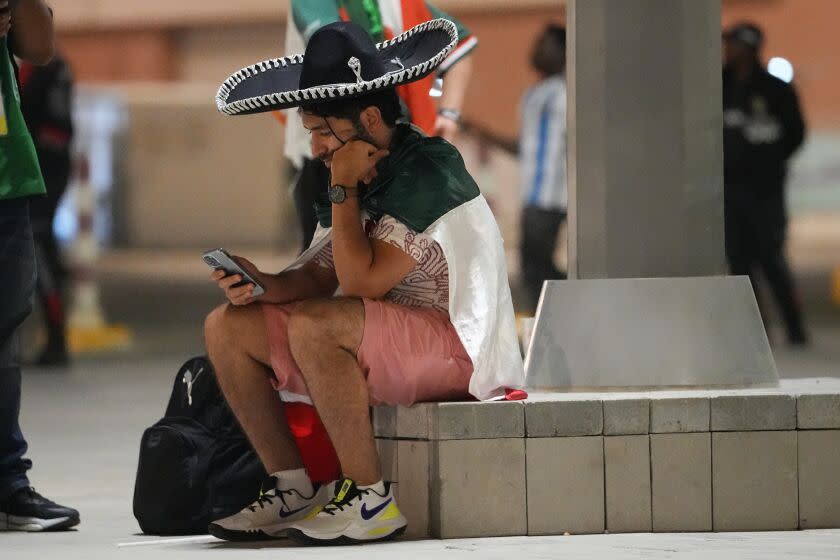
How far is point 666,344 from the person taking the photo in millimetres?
5008

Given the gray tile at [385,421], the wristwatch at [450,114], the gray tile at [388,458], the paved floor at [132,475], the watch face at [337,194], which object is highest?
the wristwatch at [450,114]

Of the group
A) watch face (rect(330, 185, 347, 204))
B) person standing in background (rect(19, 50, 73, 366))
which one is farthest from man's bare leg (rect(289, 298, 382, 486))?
person standing in background (rect(19, 50, 73, 366))

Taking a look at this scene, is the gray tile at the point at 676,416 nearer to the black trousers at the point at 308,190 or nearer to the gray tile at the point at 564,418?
the gray tile at the point at 564,418

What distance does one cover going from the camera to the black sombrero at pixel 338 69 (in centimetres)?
455

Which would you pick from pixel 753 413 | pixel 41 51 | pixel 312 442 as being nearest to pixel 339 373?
pixel 312 442

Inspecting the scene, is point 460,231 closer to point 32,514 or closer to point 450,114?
point 32,514

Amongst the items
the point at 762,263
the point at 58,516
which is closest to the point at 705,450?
the point at 58,516

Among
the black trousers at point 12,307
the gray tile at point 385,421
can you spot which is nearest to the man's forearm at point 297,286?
the gray tile at point 385,421

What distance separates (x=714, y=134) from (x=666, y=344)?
63 cm

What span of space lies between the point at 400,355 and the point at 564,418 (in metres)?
0.46

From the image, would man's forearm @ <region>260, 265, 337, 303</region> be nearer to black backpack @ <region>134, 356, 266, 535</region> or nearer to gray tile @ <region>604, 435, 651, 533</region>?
black backpack @ <region>134, 356, 266, 535</region>

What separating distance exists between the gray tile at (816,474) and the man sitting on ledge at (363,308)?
2.53ft

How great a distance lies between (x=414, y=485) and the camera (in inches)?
184

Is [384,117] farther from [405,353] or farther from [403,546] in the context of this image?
[403,546]
